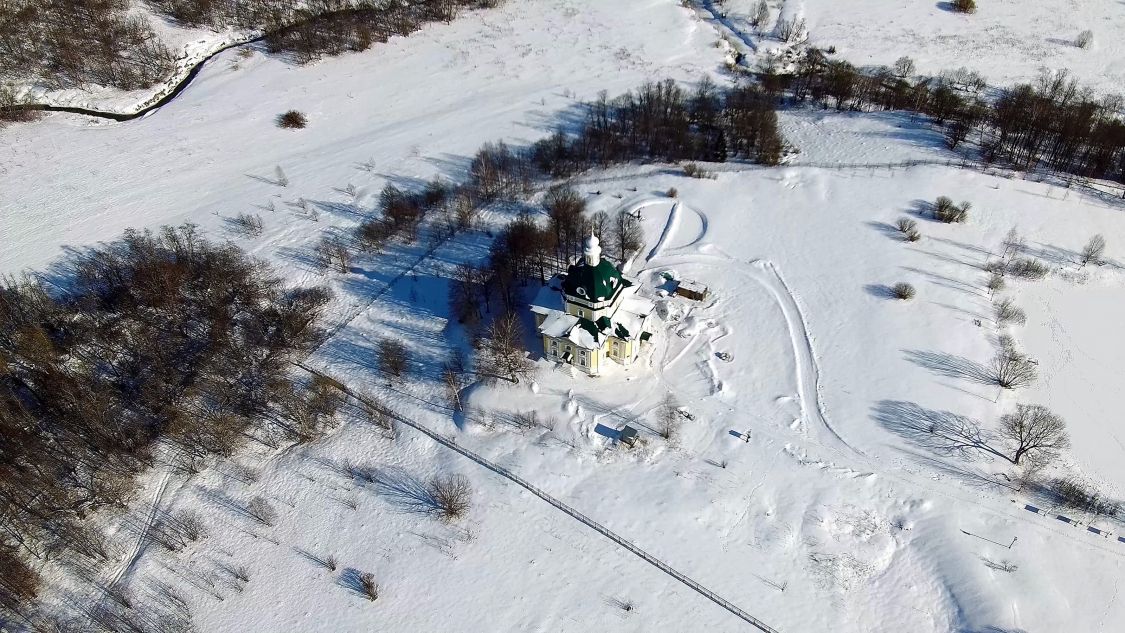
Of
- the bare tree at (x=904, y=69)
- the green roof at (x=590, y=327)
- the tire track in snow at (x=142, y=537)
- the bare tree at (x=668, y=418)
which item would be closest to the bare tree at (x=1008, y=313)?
the bare tree at (x=668, y=418)

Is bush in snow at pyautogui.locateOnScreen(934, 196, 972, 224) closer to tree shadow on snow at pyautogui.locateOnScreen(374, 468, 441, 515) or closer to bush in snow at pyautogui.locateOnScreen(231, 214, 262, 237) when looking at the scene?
tree shadow on snow at pyautogui.locateOnScreen(374, 468, 441, 515)

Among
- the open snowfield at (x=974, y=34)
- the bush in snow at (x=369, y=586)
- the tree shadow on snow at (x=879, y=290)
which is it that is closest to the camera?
the bush in snow at (x=369, y=586)

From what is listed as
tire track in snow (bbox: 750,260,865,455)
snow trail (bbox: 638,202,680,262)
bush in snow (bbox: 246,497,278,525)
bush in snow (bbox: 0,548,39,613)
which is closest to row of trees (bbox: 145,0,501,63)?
snow trail (bbox: 638,202,680,262)

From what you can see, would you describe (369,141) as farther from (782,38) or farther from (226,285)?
(782,38)

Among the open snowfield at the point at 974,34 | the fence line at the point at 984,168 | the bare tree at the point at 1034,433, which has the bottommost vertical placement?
the bare tree at the point at 1034,433

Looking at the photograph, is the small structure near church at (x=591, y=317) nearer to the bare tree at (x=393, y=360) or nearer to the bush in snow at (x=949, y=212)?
the bare tree at (x=393, y=360)
